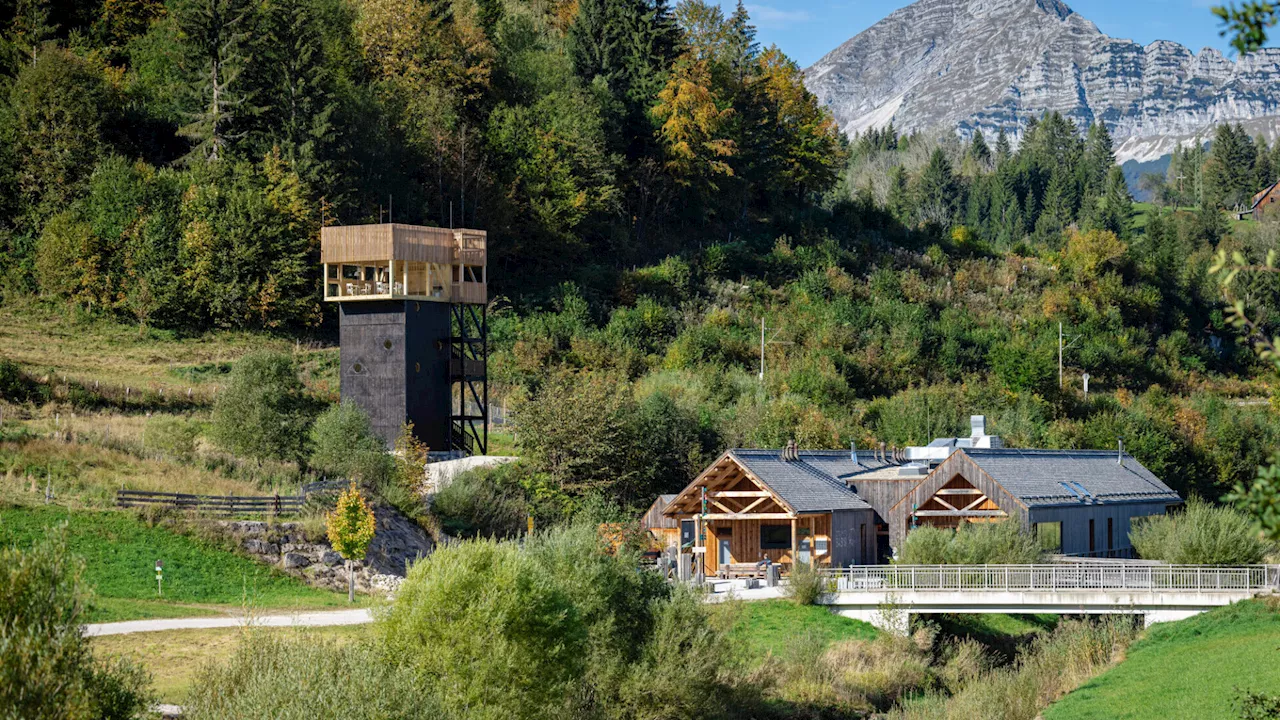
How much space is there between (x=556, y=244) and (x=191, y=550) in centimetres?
3758

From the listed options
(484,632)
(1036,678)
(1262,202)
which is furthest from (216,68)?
(1262,202)

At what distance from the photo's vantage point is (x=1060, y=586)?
112 feet

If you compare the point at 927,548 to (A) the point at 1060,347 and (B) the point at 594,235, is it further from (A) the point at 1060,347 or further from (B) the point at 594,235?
(B) the point at 594,235

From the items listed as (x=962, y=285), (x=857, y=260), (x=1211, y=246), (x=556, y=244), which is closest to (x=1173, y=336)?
(x=962, y=285)

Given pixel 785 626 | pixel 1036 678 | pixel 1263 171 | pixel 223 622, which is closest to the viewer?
pixel 223 622

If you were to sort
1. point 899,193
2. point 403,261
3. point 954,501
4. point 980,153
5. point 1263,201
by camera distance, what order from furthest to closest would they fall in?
point 980,153
point 1263,201
point 899,193
point 403,261
point 954,501

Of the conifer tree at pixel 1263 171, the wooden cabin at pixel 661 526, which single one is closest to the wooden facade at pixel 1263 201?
the conifer tree at pixel 1263 171

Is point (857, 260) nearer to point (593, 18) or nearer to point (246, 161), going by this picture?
point (593, 18)

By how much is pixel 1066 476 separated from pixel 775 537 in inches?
368

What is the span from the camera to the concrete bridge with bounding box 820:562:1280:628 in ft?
107

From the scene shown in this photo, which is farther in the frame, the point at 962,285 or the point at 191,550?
the point at 962,285

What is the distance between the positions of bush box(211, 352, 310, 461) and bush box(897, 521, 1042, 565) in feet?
61.3

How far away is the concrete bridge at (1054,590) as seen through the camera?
32750 mm

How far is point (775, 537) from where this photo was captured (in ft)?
138
